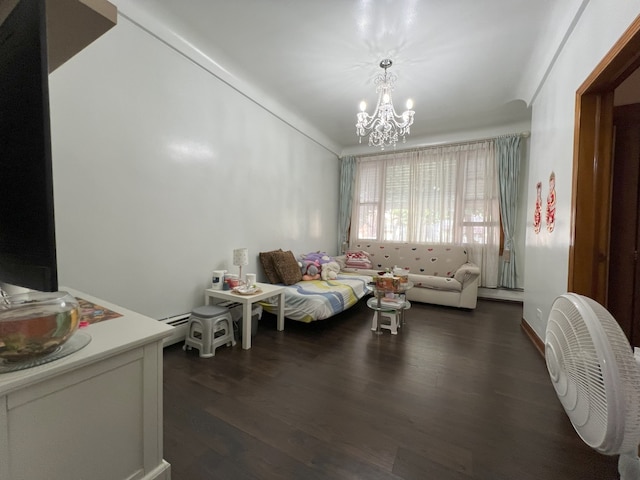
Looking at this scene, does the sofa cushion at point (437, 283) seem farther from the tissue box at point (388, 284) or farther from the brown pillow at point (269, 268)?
the brown pillow at point (269, 268)

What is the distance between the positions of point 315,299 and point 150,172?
1.84m

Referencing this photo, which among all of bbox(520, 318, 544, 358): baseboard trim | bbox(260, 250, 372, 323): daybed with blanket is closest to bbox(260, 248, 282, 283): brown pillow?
bbox(260, 250, 372, 323): daybed with blanket

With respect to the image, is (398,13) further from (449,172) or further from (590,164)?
(449,172)

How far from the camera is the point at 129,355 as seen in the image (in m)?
0.79

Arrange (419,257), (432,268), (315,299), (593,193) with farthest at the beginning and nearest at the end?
(419,257) < (432,268) < (315,299) < (593,193)

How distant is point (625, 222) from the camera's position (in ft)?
6.52

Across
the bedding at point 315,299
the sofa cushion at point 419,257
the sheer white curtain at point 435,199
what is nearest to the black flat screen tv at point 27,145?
the bedding at point 315,299

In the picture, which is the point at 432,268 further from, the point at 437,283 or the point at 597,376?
the point at 597,376

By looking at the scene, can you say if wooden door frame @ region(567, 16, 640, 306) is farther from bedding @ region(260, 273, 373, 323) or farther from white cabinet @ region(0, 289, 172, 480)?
white cabinet @ region(0, 289, 172, 480)

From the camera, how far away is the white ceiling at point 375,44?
1899 mm

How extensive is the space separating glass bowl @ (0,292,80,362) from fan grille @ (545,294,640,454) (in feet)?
4.33

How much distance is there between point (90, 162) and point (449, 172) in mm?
4511

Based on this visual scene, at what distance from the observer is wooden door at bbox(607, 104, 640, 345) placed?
1972 mm

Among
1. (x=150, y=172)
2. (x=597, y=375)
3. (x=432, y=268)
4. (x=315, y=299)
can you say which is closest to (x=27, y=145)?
(x=597, y=375)
